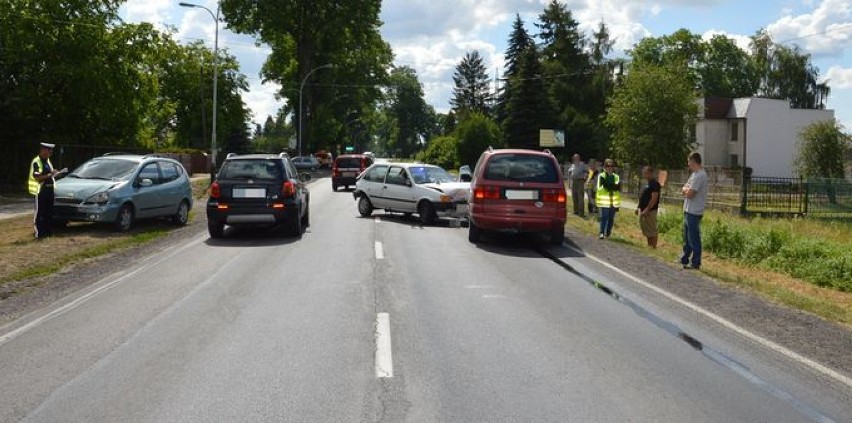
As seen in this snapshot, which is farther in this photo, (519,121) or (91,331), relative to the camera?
(519,121)

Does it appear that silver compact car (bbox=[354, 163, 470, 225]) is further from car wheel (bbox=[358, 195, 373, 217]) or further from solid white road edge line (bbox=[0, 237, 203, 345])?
solid white road edge line (bbox=[0, 237, 203, 345])

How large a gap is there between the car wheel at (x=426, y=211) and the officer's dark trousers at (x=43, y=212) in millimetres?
7964

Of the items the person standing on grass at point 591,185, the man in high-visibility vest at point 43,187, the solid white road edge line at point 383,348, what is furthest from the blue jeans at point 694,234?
the man in high-visibility vest at point 43,187

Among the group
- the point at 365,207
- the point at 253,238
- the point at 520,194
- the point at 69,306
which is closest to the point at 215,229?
the point at 253,238

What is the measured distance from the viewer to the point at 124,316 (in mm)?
7773

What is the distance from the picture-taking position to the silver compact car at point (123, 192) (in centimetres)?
1512

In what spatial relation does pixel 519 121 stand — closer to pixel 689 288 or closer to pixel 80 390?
pixel 689 288

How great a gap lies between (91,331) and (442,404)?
3.83 meters

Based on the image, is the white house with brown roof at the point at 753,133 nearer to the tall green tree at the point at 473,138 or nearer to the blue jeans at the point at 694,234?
the tall green tree at the point at 473,138

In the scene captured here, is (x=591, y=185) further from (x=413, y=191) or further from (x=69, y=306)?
(x=69, y=306)

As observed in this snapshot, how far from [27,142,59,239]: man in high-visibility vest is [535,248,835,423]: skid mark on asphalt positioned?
9686 mm

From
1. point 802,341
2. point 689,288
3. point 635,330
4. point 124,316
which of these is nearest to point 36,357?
point 124,316

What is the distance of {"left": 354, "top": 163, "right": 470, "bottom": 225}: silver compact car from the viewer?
60.2 ft

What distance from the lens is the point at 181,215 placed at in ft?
58.6
